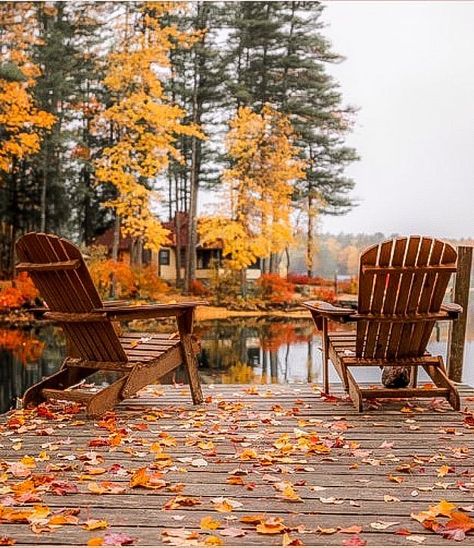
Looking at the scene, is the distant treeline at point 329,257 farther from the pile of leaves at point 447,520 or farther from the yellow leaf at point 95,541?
the yellow leaf at point 95,541

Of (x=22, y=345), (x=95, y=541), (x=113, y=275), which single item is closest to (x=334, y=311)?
(x=95, y=541)

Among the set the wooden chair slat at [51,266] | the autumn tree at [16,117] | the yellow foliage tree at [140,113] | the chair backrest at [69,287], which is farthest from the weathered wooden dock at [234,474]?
the autumn tree at [16,117]

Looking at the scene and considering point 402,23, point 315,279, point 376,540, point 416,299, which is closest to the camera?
point 376,540

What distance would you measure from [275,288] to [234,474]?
512cm

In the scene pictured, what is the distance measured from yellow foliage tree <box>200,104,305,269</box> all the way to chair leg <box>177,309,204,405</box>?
12.3 feet

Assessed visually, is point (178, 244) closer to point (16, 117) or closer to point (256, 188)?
point (256, 188)

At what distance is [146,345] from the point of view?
13.1 ft

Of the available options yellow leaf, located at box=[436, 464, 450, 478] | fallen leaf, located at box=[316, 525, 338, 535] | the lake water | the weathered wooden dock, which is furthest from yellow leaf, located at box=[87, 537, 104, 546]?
the lake water

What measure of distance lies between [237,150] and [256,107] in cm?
50

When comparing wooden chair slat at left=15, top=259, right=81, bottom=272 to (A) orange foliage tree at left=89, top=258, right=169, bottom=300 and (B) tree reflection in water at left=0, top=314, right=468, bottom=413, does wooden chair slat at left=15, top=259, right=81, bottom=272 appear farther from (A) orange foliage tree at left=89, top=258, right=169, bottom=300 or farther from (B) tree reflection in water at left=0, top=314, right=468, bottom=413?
(A) orange foliage tree at left=89, top=258, right=169, bottom=300

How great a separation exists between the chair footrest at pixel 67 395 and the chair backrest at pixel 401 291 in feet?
4.43

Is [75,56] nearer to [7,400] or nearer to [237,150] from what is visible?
[237,150]

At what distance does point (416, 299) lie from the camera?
354 centimetres

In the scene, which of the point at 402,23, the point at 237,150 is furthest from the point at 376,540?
the point at 402,23
